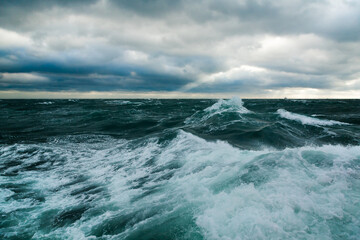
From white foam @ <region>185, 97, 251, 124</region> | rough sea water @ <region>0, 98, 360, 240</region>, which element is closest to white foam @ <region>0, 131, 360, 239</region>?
rough sea water @ <region>0, 98, 360, 240</region>

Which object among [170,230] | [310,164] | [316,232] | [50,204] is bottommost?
[50,204]

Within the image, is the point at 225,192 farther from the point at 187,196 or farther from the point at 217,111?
the point at 217,111

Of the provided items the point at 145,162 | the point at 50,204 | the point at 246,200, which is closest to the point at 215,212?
the point at 246,200

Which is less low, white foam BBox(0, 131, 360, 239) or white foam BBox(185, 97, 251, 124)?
white foam BBox(185, 97, 251, 124)

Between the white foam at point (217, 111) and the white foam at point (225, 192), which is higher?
the white foam at point (217, 111)

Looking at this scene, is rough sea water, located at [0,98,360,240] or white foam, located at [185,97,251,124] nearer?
rough sea water, located at [0,98,360,240]

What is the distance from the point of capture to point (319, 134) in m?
11.2

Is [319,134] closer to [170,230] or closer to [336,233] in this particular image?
[336,233]

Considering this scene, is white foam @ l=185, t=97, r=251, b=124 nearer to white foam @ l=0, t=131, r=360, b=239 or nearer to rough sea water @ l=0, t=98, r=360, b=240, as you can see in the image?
rough sea water @ l=0, t=98, r=360, b=240

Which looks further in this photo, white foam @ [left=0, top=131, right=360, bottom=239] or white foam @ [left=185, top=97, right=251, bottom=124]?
white foam @ [left=185, top=97, right=251, bottom=124]

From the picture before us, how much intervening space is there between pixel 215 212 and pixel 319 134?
1049cm

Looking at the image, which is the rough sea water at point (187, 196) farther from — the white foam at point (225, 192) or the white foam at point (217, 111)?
the white foam at point (217, 111)

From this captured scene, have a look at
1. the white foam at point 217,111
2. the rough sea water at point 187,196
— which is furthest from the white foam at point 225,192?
the white foam at point 217,111

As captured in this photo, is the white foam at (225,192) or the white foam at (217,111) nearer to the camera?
the white foam at (225,192)
